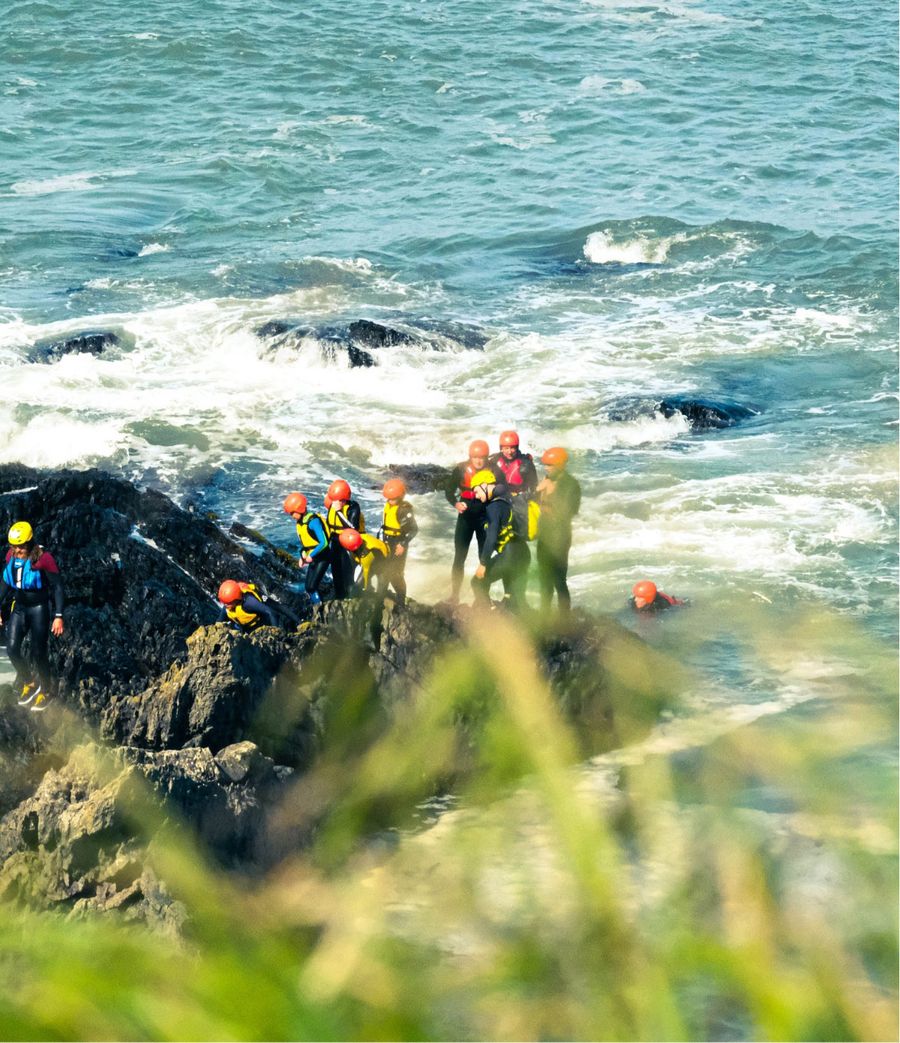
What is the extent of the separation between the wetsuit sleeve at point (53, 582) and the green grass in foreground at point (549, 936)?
11.7 m

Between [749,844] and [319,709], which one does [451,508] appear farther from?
[749,844]

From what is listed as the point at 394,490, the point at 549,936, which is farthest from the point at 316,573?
the point at 549,936

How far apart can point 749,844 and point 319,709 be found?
31.3 feet

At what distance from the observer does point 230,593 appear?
1320 centimetres

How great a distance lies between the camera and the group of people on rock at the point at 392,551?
13164 millimetres

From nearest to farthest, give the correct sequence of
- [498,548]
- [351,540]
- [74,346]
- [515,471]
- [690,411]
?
[351,540] → [498,548] → [515,471] → [690,411] → [74,346]

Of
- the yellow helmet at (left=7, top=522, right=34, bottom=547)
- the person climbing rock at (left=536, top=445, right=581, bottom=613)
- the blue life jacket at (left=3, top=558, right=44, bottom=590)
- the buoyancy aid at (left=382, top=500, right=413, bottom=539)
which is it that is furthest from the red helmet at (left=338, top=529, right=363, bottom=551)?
the yellow helmet at (left=7, top=522, right=34, bottom=547)

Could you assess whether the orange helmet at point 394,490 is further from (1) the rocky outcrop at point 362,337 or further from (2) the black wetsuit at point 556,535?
(1) the rocky outcrop at point 362,337

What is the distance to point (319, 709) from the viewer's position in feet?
36.0

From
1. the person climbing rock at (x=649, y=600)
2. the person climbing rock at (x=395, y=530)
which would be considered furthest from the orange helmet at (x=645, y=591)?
the person climbing rock at (x=395, y=530)

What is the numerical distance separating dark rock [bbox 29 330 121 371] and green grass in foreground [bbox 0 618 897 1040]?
2870 centimetres

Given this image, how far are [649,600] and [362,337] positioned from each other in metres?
14.2

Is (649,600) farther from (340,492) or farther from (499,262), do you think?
(499,262)

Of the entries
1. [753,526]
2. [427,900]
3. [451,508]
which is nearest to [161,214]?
[451,508]
